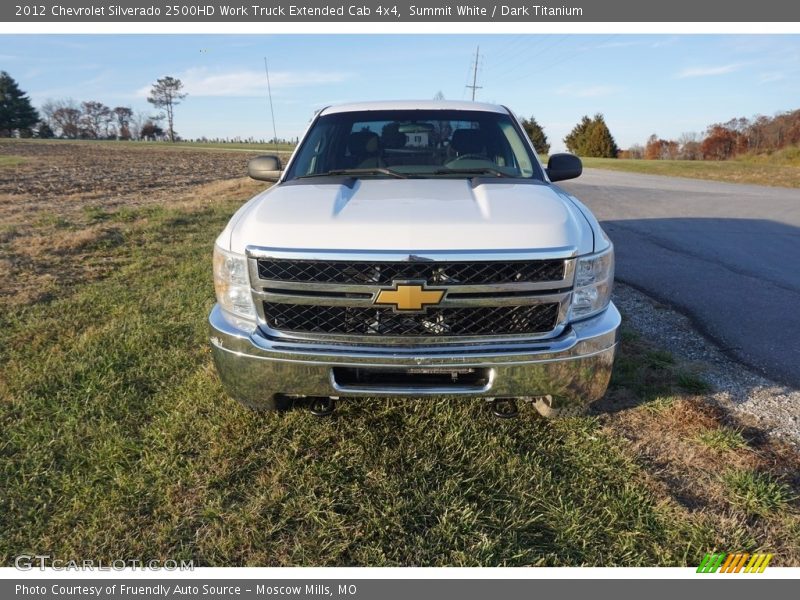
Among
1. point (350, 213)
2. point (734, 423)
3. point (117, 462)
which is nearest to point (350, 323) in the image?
point (350, 213)

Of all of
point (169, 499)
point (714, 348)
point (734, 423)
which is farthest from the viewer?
point (714, 348)

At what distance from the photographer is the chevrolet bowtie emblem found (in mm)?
2336

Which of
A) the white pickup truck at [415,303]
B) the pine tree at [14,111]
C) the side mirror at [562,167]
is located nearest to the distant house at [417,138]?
the side mirror at [562,167]

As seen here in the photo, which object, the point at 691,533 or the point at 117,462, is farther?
the point at 117,462

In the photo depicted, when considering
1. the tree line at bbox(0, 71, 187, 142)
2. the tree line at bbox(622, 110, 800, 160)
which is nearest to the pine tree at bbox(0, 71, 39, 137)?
the tree line at bbox(0, 71, 187, 142)

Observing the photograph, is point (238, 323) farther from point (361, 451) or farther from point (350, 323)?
point (361, 451)

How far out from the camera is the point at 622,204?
11.9 m

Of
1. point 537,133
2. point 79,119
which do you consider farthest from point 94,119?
point 537,133

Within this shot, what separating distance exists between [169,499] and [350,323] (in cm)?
117

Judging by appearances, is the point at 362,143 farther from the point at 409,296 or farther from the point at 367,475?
the point at 367,475

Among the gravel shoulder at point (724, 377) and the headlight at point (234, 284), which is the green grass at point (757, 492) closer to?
the gravel shoulder at point (724, 377)

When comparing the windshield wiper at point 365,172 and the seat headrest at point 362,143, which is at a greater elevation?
the seat headrest at point 362,143

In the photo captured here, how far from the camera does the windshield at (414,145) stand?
354 cm

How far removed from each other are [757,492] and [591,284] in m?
1.21
